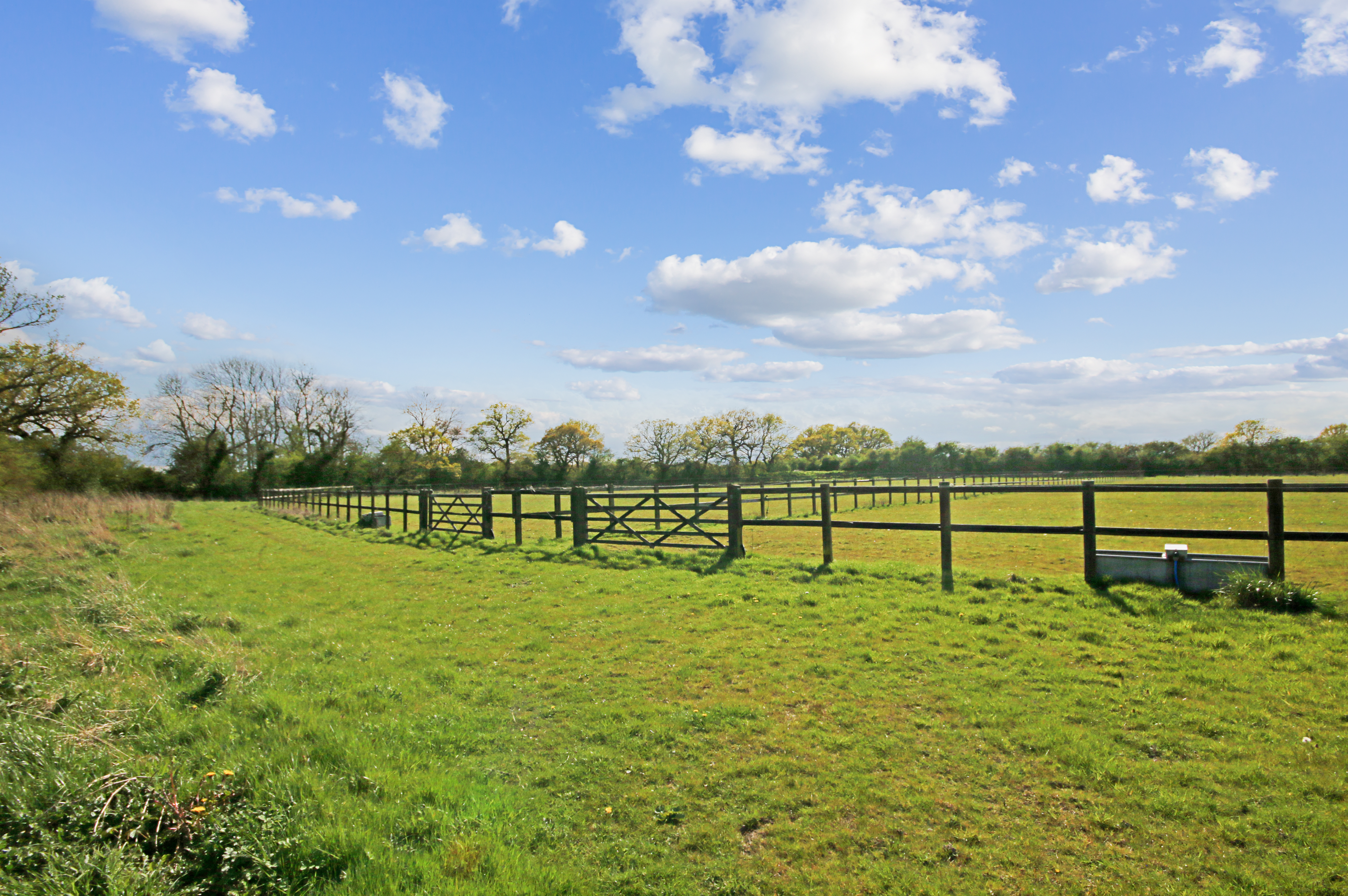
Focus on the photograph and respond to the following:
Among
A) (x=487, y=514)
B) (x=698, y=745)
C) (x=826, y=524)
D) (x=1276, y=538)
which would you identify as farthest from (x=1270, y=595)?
(x=487, y=514)

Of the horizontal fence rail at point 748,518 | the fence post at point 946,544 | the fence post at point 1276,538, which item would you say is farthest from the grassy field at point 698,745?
the horizontal fence rail at point 748,518

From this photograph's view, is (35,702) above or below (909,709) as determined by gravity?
above

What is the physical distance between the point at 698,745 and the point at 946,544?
596 centimetres

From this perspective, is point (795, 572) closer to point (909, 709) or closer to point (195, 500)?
point (909, 709)

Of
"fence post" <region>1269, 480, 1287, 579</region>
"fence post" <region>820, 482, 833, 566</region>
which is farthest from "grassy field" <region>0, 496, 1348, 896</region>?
"fence post" <region>820, 482, 833, 566</region>

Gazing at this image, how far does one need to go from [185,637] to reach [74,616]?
166cm

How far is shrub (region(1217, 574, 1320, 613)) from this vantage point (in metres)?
6.89

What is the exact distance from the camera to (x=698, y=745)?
15.0 ft

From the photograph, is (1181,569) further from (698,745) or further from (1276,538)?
(698,745)

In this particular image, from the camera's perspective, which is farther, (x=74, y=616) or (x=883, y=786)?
(x=74, y=616)

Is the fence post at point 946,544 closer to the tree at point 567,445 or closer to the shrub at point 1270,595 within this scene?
the shrub at point 1270,595

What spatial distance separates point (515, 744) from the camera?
15.2ft

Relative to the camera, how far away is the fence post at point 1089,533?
27.0ft

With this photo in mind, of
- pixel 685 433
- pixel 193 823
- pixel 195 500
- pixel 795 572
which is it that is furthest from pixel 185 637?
pixel 685 433
